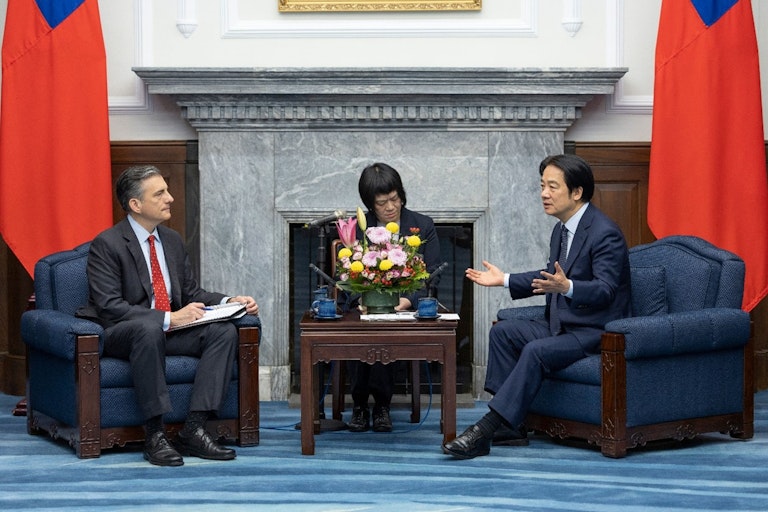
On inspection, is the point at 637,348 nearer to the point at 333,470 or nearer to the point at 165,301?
the point at 333,470

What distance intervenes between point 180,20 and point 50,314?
202cm

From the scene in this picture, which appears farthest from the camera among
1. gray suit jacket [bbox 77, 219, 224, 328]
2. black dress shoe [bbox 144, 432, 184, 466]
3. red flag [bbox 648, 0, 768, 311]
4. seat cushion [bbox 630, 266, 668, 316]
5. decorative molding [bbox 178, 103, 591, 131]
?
decorative molding [bbox 178, 103, 591, 131]

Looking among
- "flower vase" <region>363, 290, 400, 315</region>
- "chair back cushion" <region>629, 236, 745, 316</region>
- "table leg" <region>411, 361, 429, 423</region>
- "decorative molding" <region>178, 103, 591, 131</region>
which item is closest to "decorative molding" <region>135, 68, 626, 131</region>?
"decorative molding" <region>178, 103, 591, 131</region>

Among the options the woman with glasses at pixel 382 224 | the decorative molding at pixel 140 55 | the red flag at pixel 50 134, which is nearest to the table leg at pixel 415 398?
the woman with glasses at pixel 382 224

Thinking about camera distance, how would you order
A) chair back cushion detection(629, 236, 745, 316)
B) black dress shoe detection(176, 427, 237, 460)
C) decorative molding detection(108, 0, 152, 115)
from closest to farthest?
black dress shoe detection(176, 427, 237, 460) < chair back cushion detection(629, 236, 745, 316) < decorative molding detection(108, 0, 152, 115)

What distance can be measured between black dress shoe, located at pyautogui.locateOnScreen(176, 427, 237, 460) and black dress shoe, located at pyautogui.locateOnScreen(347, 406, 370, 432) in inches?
31.0

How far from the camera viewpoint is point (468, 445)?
4906 mm

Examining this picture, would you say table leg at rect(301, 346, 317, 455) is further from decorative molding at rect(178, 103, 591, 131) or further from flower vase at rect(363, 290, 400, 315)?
decorative molding at rect(178, 103, 591, 131)

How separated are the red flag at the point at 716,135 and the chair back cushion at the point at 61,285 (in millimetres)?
2982

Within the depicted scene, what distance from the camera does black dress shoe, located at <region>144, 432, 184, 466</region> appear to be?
4820 mm

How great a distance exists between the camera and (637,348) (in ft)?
15.9

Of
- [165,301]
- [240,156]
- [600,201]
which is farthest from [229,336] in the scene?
[600,201]

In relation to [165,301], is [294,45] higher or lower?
higher

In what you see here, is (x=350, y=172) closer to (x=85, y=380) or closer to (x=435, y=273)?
(x=435, y=273)
